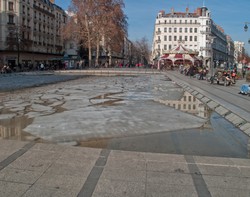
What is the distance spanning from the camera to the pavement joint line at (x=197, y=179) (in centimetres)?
414

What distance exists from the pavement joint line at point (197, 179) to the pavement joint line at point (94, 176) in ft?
4.62

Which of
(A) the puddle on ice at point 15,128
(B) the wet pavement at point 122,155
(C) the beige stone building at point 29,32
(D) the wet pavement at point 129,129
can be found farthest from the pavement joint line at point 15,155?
(C) the beige stone building at point 29,32

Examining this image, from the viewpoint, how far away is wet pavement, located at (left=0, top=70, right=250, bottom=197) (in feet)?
14.0

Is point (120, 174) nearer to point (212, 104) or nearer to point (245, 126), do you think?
point (245, 126)

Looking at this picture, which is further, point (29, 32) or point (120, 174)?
point (29, 32)

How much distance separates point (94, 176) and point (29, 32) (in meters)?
69.0

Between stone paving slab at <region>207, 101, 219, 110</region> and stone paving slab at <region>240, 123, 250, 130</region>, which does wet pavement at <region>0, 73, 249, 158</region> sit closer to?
stone paving slab at <region>240, 123, 250, 130</region>

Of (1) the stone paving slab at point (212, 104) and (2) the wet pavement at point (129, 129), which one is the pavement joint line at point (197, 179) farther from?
(1) the stone paving slab at point (212, 104)

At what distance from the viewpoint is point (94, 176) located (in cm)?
461

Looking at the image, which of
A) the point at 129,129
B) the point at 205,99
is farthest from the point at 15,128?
Answer: the point at 205,99

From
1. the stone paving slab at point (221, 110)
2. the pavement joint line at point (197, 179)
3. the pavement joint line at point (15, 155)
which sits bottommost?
the pavement joint line at point (197, 179)

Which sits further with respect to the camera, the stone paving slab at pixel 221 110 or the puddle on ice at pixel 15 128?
the stone paving slab at pixel 221 110

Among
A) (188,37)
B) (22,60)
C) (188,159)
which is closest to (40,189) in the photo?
(188,159)

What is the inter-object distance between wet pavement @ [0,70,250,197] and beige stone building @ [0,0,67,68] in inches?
1837
